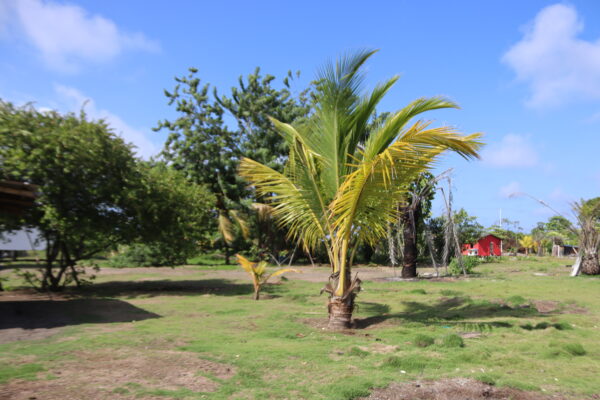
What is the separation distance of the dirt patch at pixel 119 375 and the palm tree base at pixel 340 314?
2.95 m

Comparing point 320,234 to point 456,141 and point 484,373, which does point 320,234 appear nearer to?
point 456,141

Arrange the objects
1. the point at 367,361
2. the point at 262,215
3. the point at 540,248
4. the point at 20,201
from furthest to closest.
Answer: the point at 540,248 → the point at 262,215 → the point at 20,201 → the point at 367,361

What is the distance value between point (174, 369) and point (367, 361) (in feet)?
7.71

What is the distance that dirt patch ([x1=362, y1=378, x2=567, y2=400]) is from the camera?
4.45 meters

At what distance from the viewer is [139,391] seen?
4.35 metres

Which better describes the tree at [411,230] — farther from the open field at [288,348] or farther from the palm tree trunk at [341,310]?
the palm tree trunk at [341,310]

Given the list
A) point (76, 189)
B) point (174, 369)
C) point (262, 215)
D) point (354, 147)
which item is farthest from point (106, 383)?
point (262, 215)

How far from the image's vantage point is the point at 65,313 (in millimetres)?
9289

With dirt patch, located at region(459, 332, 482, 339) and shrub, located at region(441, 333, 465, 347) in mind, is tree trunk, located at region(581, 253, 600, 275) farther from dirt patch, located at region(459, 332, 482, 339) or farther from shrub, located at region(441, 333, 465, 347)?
shrub, located at region(441, 333, 465, 347)

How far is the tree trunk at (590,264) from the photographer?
61.2ft

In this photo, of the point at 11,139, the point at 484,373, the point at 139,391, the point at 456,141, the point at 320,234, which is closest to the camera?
the point at 139,391

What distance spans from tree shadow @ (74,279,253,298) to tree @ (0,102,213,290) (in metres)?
1.19

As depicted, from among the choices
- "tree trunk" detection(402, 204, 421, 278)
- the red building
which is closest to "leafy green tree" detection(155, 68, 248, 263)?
"tree trunk" detection(402, 204, 421, 278)

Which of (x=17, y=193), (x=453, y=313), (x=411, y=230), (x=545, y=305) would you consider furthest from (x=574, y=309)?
(x=17, y=193)
